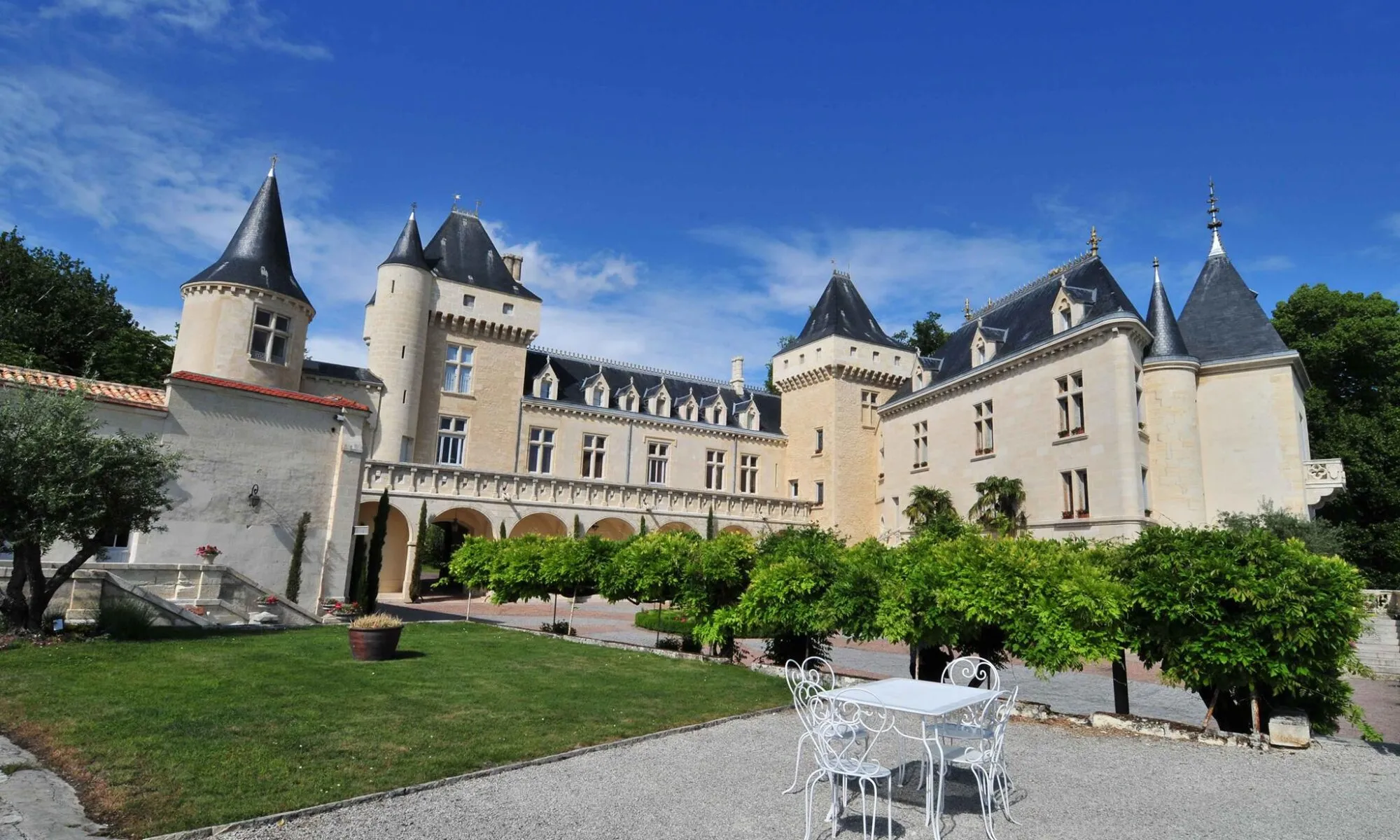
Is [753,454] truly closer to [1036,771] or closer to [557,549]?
[557,549]

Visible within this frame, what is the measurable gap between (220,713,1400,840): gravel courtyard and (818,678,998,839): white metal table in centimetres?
38

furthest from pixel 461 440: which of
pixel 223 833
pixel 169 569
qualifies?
pixel 223 833

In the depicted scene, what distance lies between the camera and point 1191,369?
24141mm

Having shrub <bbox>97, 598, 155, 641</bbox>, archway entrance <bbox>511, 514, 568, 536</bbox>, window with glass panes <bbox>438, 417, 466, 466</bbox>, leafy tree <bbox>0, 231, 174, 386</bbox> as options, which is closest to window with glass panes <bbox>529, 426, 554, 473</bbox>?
archway entrance <bbox>511, 514, 568, 536</bbox>

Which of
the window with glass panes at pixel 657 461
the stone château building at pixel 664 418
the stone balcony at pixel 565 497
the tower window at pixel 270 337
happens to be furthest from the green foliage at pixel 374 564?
the window with glass panes at pixel 657 461

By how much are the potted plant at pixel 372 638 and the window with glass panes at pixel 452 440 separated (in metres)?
20.5

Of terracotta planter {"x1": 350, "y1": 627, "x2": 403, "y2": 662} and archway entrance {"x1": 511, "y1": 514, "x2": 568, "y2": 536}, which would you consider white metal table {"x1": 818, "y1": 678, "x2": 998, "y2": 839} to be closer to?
terracotta planter {"x1": 350, "y1": 627, "x2": 403, "y2": 662}

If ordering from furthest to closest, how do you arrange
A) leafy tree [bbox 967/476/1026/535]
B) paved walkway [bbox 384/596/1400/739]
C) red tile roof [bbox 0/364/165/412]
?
leafy tree [bbox 967/476/1026/535] → red tile roof [bbox 0/364/165/412] → paved walkway [bbox 384/596/1400/739]

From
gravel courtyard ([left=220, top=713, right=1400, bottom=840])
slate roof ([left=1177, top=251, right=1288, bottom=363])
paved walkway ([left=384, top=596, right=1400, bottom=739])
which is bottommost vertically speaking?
paved walkway ([left=384, top=596, right=1400, bottom=739])

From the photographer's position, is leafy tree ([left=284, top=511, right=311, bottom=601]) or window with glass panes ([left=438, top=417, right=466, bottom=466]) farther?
window with glass panes ([left=438, top=417, right=466, bottom=466])

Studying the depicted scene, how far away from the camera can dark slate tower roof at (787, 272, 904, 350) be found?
3734cm

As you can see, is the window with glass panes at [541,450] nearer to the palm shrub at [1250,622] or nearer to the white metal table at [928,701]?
the palm shrub at [1250,622]

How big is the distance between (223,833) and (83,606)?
34.3 feet

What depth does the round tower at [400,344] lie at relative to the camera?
29469 mm
